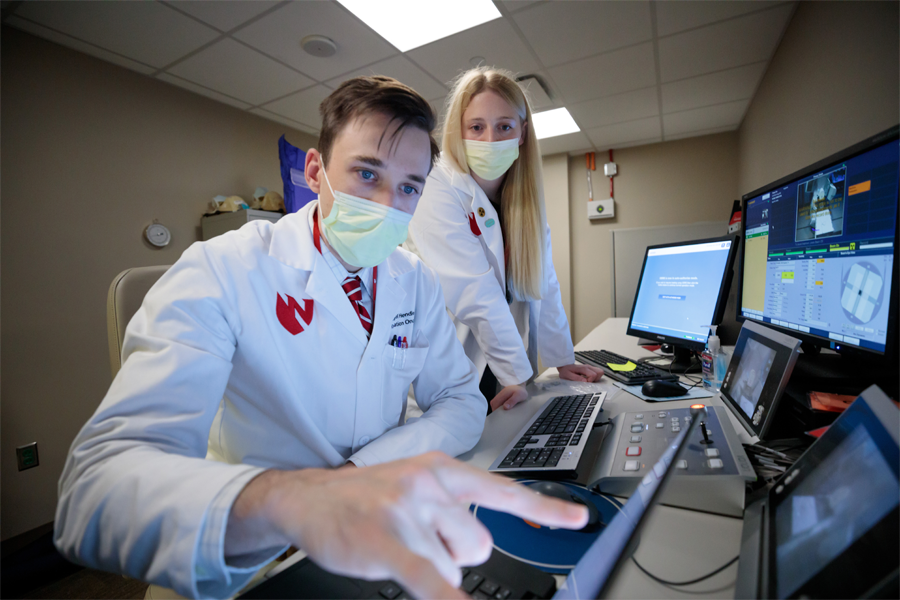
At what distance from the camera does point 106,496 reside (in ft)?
1.40

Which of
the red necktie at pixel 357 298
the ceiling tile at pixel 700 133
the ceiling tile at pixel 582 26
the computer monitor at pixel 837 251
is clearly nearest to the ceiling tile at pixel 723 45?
the ceiling tile at pixel 582 26

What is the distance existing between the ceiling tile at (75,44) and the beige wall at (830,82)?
150 inches

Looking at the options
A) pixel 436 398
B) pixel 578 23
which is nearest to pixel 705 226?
pixel 578 23

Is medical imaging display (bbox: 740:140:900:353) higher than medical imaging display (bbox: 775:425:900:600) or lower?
higher

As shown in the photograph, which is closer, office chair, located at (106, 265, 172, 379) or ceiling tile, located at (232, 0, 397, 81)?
office chair, located at (106, 265, 172, 379)

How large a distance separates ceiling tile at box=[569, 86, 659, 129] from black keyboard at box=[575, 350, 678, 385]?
269cm

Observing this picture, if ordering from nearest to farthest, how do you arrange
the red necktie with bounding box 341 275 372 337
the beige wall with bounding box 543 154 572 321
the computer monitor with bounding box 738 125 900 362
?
the computer monitor with bounding box 738 125 900 362
the red necktie with bounding box 341 275 372 337
the beige wall with bounding box 543 154 572 321

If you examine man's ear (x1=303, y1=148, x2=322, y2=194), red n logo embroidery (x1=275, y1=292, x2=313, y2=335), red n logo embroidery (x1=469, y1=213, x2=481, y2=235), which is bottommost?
red n logo embroidery (x1=275, y1=292, x2=313, y2=335)

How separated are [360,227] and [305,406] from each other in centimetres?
38

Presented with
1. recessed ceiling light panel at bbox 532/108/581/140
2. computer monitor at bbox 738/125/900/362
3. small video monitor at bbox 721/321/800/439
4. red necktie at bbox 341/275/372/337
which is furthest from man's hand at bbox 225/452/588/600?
recessed ceiling light panel at bbox 532/108/581/140

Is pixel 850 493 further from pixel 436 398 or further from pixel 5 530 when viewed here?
pixel 5 530

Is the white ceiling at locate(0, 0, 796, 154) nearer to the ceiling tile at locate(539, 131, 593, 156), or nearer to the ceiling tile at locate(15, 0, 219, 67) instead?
the ceiling tile at locate(15, 0, 219, 67)

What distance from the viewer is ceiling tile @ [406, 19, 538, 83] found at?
234 cm

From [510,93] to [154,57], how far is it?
249 cm
